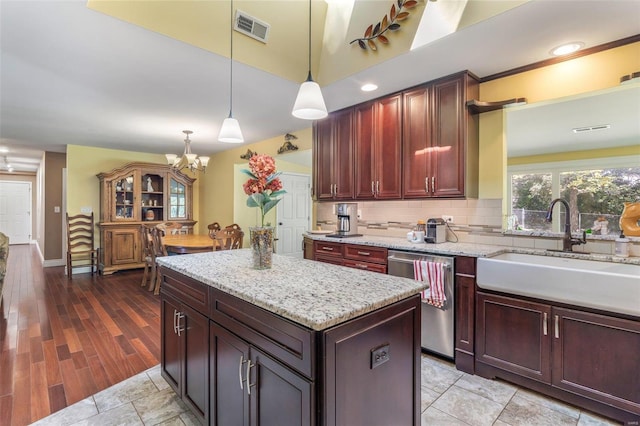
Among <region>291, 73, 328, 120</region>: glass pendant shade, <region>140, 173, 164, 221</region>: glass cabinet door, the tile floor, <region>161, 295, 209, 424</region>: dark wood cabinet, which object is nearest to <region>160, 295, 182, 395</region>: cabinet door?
<region>161, 295, 209, 424</region>: dark wood cabinet

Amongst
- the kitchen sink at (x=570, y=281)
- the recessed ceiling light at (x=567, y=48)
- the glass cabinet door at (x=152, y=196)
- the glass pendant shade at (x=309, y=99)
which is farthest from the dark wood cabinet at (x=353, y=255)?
the glass cabinet door at (x=152, y=196)

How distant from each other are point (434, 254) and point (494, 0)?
1.74m

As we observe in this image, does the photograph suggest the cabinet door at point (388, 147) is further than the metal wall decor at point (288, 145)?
No

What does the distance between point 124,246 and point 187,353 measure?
5010 mm

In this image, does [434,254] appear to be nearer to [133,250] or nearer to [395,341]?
[395,341]

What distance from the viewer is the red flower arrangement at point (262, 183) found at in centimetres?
165

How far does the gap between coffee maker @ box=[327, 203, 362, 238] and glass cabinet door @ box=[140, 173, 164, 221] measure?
4.51m

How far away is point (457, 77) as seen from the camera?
8.76 feet

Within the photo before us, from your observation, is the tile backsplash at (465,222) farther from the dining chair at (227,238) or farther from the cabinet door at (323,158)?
the dining chair at (227,238)

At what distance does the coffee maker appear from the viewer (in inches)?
139

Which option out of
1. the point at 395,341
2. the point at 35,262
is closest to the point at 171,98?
the point at 395,341

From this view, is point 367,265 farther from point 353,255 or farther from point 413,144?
point 413,144

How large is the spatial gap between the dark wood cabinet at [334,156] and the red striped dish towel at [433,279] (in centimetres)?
134

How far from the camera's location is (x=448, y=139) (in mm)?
2738
